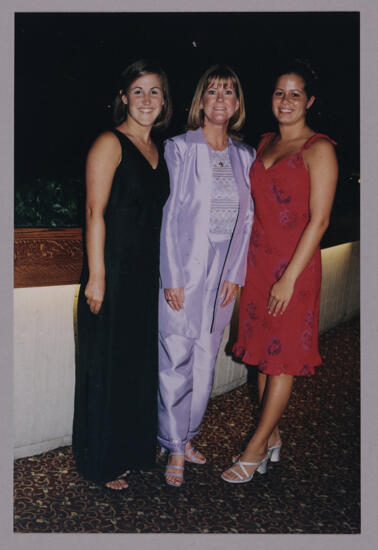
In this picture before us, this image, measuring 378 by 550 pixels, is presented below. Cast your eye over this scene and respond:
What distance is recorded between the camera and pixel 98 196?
1.97 meters

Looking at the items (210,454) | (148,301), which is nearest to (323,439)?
(210,454)

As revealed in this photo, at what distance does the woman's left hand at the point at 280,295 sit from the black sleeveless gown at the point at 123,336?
18.7 inches

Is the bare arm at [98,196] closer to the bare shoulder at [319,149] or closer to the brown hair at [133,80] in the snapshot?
the brown hair at [133,80]

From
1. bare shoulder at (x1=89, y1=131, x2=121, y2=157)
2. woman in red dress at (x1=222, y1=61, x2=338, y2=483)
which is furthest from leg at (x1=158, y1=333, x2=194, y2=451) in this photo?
bare shoulder at (x1=89, y1=131, x2=121, y2=157)

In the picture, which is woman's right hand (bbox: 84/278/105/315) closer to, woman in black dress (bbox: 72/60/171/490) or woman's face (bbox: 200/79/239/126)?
woman in black dress (bbox: 72/60/171/490)

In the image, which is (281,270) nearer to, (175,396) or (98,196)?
(175,396)

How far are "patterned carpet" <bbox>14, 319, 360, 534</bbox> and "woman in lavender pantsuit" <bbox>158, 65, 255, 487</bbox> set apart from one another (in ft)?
0.59

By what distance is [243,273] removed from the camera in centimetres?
232

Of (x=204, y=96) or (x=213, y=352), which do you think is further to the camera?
(x=213, y=352)

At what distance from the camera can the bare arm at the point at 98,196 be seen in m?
1.96

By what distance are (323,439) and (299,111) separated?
1.69m

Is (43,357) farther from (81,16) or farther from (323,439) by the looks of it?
(81,16)

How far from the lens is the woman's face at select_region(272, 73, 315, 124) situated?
2.18 metres

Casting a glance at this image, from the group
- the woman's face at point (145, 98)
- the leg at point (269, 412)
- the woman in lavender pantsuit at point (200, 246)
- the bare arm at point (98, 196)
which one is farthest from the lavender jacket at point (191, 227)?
the leg at point (269, 412)
